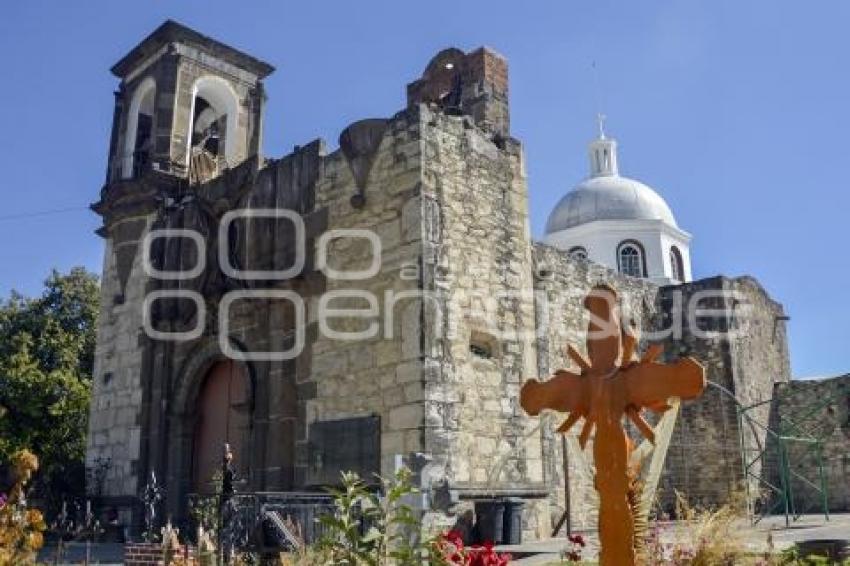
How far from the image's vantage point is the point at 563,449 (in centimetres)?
1088

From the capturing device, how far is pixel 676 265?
24.8 m

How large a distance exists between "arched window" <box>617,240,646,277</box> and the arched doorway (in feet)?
50.1

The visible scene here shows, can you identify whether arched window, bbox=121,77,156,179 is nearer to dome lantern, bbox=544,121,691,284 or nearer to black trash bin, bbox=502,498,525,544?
black trash bin, bbox=502,498,525,544

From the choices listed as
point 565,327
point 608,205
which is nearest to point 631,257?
point 608,205

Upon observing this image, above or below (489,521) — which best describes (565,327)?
above

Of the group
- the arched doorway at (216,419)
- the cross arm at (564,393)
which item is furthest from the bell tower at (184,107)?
the cross arm at (564,393)

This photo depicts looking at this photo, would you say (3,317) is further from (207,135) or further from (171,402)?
(171,402)

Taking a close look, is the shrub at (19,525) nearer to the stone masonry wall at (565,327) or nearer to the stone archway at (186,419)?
the stone masonry wall at (565,327)

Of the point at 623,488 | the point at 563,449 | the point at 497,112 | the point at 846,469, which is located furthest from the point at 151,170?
the point at 846,469

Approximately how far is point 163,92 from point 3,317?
380 inches

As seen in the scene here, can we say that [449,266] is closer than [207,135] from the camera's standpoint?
Yes

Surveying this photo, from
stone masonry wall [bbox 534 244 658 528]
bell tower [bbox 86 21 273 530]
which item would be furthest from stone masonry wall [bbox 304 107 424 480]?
bell tower [bbox 86 21 273 530]

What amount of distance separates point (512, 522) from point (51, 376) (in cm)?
1263

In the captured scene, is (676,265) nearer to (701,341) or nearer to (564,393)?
(701,341)
